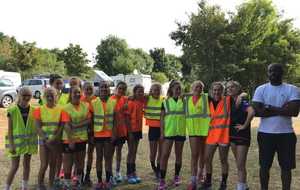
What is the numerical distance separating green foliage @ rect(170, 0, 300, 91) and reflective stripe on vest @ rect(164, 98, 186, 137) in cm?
3145

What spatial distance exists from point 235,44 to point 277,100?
34326 mm

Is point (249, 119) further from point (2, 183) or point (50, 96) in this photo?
point (2, 183)

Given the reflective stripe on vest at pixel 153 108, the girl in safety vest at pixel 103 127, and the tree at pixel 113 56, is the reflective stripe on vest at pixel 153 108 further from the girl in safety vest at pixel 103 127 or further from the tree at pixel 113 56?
the tree at pixel 113 56

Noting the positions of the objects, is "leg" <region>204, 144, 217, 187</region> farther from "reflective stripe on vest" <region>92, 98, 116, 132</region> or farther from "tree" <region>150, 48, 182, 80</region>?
"tree" <region>150, 48, 182, 80</region>

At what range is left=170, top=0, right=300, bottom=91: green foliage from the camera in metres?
39.1

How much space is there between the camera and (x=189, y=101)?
7309 millimetres

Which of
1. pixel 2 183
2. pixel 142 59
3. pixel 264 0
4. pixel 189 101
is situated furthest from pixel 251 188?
pixel 142 59

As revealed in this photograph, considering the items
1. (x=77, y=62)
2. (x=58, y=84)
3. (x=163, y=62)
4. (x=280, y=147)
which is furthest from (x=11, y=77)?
(x=163, y=62)

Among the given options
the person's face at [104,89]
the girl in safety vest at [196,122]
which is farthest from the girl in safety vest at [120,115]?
the girl in safety vest at [196,122]

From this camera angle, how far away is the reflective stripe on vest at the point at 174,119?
734cm

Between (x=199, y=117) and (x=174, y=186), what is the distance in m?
1.28

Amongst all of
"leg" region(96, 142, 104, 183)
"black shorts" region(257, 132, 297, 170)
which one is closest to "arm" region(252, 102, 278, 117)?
"black shorts" region(257, 132, 297, 170)

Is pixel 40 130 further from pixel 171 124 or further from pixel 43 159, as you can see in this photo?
pixel 171 124

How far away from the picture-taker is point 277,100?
237 inches
